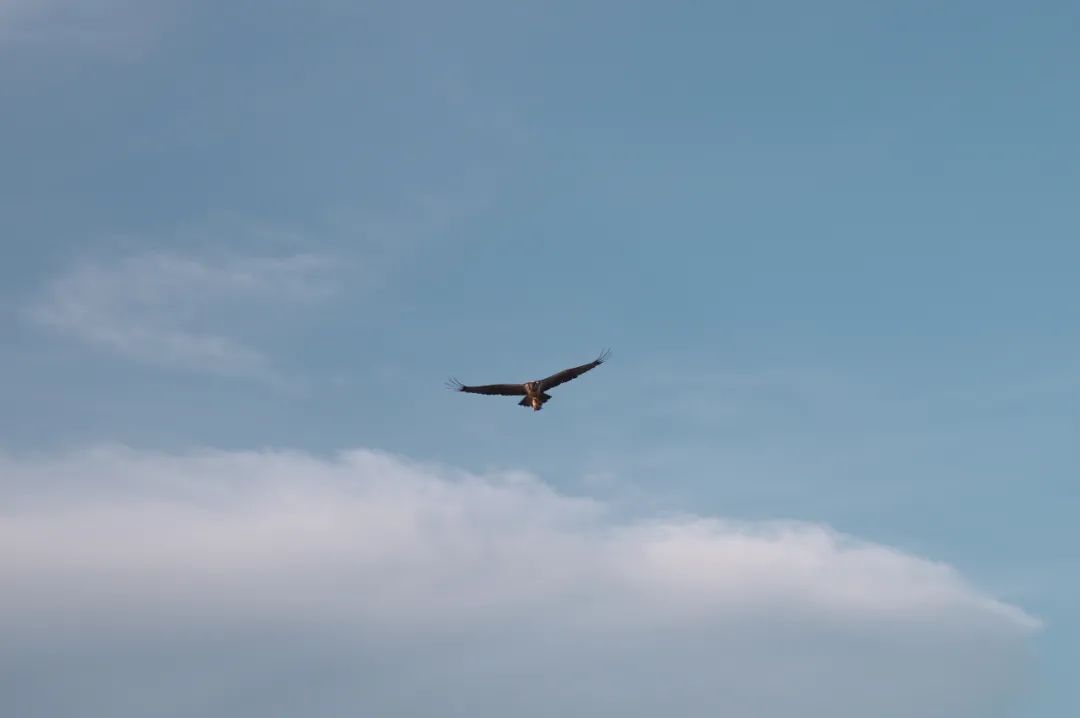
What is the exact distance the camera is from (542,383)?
96.7 metres

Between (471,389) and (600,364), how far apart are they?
38.1ft

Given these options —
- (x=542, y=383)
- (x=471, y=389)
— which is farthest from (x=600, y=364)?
(x=471, y=389)

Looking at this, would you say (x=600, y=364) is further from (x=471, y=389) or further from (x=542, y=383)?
(x=471, y=389)

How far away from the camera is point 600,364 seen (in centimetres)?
9438

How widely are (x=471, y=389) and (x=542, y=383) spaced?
6478 mm

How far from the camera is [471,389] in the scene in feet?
327

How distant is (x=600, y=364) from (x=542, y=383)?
521 cm
